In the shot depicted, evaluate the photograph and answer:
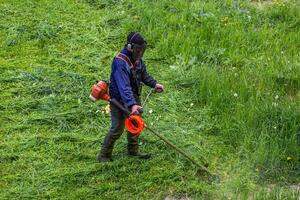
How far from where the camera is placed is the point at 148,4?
9.07 metres

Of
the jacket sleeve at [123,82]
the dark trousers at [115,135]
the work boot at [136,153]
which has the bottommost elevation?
the work boot at [136,153]

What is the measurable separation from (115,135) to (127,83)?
0.64m

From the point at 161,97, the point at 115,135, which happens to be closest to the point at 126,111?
the point at 115,135

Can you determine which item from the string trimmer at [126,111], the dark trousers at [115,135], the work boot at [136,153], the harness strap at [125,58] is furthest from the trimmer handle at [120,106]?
the work boot at [136,153]

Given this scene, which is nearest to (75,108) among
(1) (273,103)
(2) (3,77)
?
(2) (3,77)

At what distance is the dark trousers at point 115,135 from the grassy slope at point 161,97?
15 cm

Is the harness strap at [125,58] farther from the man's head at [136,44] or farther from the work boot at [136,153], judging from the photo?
the work boot at [136,153]

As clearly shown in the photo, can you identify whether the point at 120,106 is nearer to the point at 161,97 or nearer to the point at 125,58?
the point at 125,58

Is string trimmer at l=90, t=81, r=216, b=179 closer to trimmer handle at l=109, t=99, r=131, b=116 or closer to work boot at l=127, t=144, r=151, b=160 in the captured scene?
trimmer handle at l=109, t=99, r=131, b=116

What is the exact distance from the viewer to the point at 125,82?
518cm

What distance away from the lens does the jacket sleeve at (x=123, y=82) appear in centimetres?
512

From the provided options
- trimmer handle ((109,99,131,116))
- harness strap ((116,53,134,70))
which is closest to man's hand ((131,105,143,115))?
trimmer handle ((109,99,131,116))

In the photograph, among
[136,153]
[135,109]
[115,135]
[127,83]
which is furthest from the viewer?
[136,153]

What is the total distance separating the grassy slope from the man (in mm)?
254
